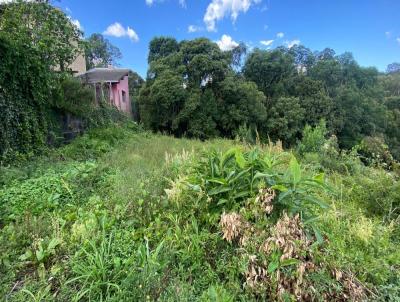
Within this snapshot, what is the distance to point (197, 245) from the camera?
2.01 metres

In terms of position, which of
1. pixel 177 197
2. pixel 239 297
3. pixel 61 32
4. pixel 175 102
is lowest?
pixel 239 297

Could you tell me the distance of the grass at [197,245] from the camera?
1702 millimetres

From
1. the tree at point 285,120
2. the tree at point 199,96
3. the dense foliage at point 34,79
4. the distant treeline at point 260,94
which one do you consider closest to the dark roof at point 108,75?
the distant treeline at point 260,94

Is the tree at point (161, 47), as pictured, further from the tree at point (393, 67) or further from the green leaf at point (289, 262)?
the tree at point (393, 67)

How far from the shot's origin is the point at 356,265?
198cm

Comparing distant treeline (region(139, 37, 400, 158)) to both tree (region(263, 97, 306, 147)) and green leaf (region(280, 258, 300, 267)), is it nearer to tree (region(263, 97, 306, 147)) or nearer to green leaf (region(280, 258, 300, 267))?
tree (region(263, 97, 306, 147))

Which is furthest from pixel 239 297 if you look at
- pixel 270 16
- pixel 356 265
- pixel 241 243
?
pixel 270 16

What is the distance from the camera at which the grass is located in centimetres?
170

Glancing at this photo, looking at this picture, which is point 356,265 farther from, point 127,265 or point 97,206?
point 97,206

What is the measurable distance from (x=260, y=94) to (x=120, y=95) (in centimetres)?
813

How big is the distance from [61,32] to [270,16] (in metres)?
7.69

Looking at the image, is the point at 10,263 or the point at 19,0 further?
the point at 19,0

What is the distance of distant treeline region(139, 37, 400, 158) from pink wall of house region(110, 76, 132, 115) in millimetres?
1326

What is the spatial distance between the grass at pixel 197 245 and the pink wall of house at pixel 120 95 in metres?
11.3
